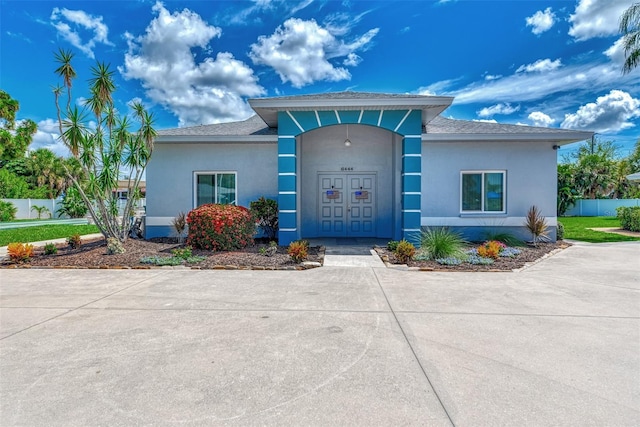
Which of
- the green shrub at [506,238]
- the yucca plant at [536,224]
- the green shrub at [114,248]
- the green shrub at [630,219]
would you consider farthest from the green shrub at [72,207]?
the green shrub at [630,219]

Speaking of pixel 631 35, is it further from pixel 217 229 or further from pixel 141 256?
pixel 141 256

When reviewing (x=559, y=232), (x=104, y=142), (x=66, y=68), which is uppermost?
(x=66, y=68)

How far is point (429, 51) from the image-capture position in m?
14.0

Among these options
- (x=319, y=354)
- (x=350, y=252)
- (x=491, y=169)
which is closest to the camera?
(x=319, y=354)

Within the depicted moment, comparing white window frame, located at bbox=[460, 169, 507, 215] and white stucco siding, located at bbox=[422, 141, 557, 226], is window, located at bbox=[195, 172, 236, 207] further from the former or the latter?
white window frame, located at bbox=[460, 169, 507, 215]

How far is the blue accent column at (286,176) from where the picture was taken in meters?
10.3

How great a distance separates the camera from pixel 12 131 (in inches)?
900

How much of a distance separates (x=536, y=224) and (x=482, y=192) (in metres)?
1.99

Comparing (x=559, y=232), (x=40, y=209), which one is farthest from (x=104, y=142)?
(x=40, y=209)

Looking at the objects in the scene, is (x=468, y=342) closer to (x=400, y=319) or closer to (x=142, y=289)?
(x=400, y=319)

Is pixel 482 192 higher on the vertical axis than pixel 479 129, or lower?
lower

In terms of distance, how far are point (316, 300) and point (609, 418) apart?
144 inches

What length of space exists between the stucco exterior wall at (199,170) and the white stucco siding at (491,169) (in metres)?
5.70

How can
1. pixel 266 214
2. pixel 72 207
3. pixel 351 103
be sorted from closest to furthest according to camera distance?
1. pixel 351 103
2. pixel 266 214
3. pixel 72 207
